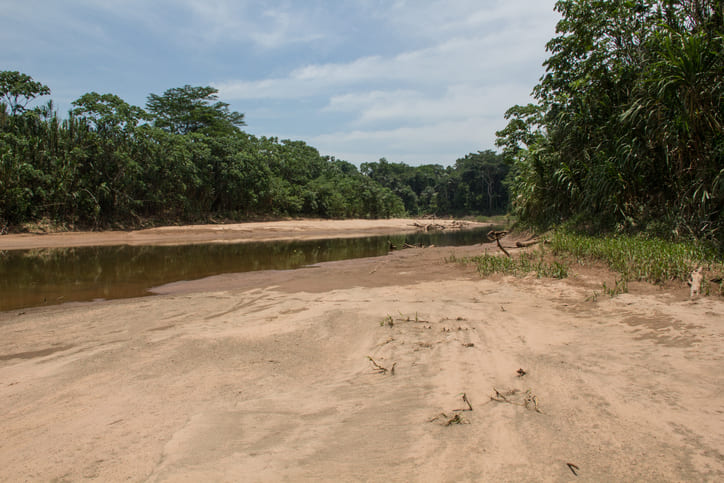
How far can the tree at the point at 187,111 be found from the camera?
3784cm

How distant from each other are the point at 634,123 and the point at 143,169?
88.8ft

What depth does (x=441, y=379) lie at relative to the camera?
2.99 meters

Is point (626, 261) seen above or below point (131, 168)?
below

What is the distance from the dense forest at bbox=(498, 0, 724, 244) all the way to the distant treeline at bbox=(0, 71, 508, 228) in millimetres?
23891

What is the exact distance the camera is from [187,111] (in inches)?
1540

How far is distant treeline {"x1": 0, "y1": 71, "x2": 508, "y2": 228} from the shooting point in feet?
70.0

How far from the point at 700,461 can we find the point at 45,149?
28882 mm

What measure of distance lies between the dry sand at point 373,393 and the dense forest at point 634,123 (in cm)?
498

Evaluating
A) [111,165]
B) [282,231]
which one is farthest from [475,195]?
[111,165]

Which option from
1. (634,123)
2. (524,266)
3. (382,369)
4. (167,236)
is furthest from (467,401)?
(167,236)

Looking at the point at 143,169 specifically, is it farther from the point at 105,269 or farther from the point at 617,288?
the point at 617,288

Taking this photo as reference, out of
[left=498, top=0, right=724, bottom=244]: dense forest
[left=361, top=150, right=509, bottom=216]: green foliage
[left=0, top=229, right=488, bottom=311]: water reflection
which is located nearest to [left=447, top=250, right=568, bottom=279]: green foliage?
[left=498, top=0, right=724, bottom=244]: dense forest

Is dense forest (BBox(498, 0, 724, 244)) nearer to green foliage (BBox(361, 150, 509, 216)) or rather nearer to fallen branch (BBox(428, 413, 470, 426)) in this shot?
fallen branch (BBox(428, 413, 470, 426))

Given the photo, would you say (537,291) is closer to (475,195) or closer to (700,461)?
(700,461)
